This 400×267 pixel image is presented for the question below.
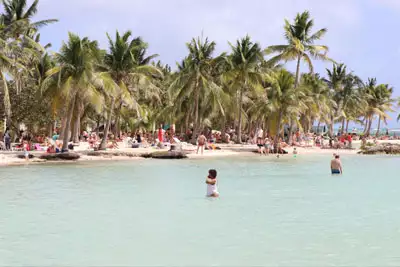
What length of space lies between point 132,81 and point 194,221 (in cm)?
2287

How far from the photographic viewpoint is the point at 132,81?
33.9 meters

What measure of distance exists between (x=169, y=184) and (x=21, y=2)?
2417 centimetres

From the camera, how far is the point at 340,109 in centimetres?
6875

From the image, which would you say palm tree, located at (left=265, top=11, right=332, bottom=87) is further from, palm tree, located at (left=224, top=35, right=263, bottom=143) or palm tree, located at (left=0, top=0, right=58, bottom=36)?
palm tree, located at (left=0, top=0, right=58, bottom=36)

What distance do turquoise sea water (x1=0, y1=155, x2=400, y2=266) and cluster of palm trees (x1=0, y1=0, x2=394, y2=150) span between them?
8525mm

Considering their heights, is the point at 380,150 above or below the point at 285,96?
below

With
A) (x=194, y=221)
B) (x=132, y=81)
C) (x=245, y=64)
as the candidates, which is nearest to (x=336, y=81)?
(x=245, y=64)

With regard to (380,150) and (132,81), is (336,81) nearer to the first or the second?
(380,150)

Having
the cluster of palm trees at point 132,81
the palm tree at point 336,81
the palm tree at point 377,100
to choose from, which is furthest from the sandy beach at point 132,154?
the palm tree at point 377,100

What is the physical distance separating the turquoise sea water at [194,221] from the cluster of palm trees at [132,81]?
28.0 feet

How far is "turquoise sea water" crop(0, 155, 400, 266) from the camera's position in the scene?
8.95 meters

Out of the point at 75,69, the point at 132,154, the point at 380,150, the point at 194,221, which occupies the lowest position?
the point at 194,221

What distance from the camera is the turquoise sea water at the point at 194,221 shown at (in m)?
8.95

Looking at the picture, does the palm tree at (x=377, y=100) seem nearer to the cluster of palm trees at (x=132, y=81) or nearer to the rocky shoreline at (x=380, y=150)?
the cluster of palm trees at (x=132, y=81)
